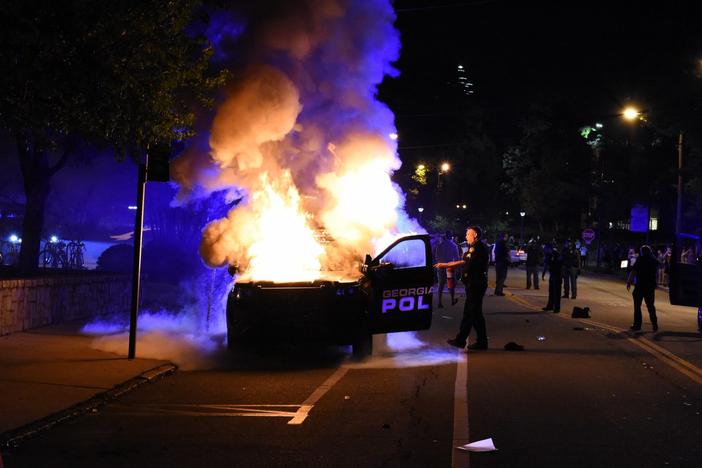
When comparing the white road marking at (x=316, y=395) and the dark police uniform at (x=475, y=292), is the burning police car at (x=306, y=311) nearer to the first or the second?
the white road marking at (x=316, y=395)

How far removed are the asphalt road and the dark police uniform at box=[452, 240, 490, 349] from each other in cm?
36

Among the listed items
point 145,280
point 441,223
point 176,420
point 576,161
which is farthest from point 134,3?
point 576,161

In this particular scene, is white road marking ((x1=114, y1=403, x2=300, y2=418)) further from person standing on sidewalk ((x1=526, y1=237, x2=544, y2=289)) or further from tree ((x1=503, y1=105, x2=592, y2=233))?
tree ((x1=503, y1=105, x2=592, y2=233))

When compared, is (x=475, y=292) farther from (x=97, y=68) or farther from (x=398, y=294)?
(x=97, y=68)

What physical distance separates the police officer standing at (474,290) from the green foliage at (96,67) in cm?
515

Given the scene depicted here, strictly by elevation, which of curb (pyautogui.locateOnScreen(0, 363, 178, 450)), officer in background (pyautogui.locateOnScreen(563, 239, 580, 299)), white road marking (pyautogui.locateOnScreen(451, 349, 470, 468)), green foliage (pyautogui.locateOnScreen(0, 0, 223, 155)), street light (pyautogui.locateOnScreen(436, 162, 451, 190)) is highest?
street light (pyautogui.locateOnScreen(436, 162, 451, 190))

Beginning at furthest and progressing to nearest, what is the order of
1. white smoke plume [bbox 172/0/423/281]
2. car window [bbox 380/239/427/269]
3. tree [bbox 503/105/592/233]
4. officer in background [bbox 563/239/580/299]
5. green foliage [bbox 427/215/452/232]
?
tree [bbox 503/105/592/233]
green foliage [bbox 427/215/452/232]
officer in background [bbox 563/239/580/299]
car window [bbox 380/239/427/269]
white smoke plume [bbox 172/0/423/281]

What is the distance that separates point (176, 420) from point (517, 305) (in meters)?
14.1

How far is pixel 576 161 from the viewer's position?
56.6m

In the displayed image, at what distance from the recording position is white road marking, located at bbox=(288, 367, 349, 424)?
714 cm

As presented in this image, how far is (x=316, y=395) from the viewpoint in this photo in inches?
323

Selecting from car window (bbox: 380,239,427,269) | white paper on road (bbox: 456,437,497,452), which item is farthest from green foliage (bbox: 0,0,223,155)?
car window (bbox: 380,239,427,269)

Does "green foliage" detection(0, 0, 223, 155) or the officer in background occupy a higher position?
"green foliage" detection(0, 0, 223, 155)

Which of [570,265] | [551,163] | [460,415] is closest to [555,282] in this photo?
[570,265]
